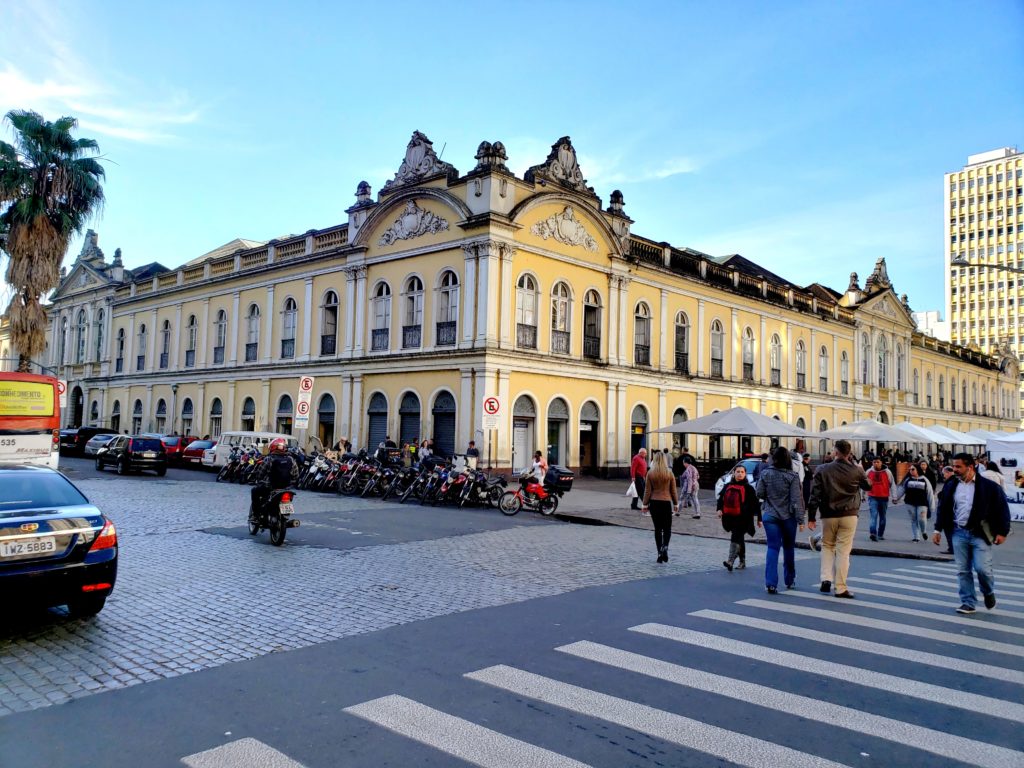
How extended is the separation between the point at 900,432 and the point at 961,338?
8933cm

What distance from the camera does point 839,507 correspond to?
9.38 metres

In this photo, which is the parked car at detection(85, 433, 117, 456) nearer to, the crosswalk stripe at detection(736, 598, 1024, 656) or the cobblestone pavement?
the cobblestone pavement

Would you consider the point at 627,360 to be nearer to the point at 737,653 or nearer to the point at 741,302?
the point at 741,302

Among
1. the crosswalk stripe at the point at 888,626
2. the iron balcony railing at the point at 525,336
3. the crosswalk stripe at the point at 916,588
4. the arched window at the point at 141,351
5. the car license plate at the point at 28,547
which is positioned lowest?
the crosswalk stripe at the point at 916,588

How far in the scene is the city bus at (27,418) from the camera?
20672mm

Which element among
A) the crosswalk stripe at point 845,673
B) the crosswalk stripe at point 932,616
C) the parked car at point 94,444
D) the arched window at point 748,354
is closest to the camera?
the crosswalk stripe at point 845,673

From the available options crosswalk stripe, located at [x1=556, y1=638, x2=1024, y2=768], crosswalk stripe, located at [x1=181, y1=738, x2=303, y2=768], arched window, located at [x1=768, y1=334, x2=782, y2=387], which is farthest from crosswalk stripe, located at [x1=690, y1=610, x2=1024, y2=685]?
arched window, located at [x1=768, y1=334, x2=782, y2=387]

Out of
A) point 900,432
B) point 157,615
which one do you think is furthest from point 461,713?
point 900,432

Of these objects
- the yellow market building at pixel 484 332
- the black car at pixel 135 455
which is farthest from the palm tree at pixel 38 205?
the yellow market building at pixel 484 332

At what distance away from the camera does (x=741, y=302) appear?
3922 cm

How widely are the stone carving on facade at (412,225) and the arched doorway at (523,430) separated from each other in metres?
7.20

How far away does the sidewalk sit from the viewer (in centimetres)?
1411

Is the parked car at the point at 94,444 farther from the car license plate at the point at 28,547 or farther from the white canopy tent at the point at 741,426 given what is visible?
the car license plate at the point at 28,547

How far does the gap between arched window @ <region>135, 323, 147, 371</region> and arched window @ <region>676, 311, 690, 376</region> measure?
103ft
